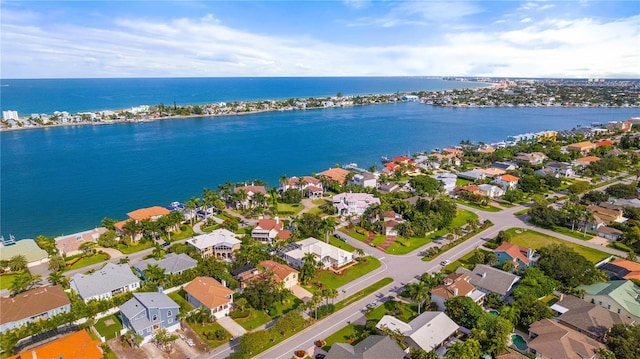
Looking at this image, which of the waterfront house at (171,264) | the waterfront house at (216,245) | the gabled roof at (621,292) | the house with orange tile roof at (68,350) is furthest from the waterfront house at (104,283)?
the gabled roof at (621,292)

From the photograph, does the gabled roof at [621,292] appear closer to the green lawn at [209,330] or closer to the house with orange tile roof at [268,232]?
the house with orange tile roof at [268,232]

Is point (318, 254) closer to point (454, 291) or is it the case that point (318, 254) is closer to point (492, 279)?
point (454, 291)

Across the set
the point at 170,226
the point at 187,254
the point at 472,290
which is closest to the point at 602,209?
the point at 472,290

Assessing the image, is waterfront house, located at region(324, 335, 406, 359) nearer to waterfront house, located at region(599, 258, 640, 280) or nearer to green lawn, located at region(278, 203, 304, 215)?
waterfront house, located at region(599, 258, 640, 280)

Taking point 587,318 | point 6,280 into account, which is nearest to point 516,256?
point 587,318

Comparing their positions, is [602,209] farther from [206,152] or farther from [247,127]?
[247,127]

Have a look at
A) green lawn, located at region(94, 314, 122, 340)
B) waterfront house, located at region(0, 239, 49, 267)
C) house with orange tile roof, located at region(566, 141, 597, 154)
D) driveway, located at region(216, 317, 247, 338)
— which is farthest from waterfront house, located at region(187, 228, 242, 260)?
house with orange tile roof, located at region(566, 141, 597, 154)
